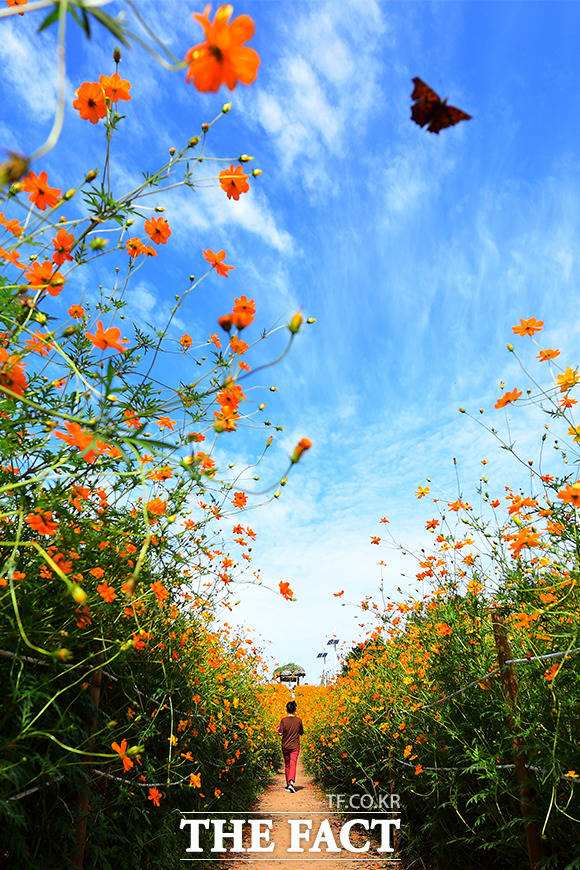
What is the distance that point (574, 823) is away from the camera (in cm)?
209

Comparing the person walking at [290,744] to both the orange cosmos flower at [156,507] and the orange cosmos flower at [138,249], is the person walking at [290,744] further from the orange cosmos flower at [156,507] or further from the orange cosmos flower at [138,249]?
the orange cosmos flower at [138,249]

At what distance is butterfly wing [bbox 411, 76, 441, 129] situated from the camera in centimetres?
72

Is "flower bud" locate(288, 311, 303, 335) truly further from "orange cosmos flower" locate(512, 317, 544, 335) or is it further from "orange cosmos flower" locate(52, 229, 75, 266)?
"orange cosmos flower" locate(512, 317, 544, 335)

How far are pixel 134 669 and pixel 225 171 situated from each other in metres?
2.38

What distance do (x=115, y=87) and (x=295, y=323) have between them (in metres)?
1.06

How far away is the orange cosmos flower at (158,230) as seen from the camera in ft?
5.76

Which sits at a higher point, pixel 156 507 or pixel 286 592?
pixel 156 507

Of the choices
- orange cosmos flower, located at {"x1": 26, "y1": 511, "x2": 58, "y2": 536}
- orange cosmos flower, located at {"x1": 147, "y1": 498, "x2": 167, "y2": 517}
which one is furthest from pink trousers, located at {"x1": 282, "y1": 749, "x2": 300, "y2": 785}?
orange cosmos flower, located at {"x1": 26, "y1": 511, "x2": 58, "y2": 536}

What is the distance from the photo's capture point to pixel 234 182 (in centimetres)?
155

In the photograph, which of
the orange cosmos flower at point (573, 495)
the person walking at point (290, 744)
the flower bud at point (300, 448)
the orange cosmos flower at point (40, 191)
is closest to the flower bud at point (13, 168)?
the flower bud at point (300, 448)

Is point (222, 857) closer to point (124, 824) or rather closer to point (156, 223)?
point (124, 824)

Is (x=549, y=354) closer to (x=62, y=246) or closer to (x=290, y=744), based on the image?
(x=62, y=246)

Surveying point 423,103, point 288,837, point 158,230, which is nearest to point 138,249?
point 158,230

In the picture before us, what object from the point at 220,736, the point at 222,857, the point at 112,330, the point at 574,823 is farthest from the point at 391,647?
the point at 112,330
